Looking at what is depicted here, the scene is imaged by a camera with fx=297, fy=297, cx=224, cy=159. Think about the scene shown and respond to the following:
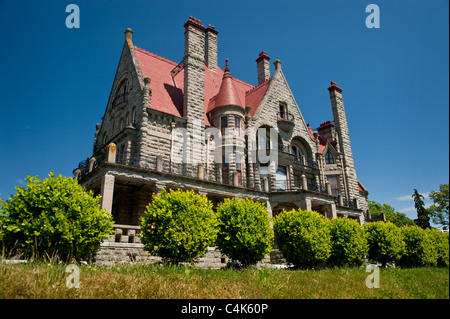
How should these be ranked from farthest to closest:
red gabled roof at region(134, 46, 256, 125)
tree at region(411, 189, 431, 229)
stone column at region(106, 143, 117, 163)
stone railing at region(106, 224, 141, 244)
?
tree at region(411, 189, 431, 229) → red gabled roof at region(134, 46, 256, 125) → stone column at region(106, 143, 117, 163) → stone railing at region(106, 224, 141, 244)

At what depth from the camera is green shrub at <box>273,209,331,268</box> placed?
1488 cm

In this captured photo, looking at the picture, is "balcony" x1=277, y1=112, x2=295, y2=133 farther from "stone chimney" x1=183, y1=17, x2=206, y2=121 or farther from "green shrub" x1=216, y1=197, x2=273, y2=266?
"green shrub" x1=216, y1=197, x2=273, y2=266

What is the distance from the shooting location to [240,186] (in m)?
21.6

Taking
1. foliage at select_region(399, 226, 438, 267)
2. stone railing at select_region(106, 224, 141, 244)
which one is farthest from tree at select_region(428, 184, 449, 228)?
stone railing at select_region(106, 224, 141, 244)

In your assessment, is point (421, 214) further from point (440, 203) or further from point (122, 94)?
point (122, 94)

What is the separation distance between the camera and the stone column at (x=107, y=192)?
15.8 meters

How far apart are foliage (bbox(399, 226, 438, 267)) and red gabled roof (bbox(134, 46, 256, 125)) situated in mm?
16405

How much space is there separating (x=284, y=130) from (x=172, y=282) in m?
23.8

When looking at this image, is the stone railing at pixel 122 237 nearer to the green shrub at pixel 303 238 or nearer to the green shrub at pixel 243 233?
the green shrub at pixel 243 233

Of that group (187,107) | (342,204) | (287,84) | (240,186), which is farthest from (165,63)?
(342,204)

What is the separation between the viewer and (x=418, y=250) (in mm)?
20562

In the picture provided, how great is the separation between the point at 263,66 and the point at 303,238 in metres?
24.8

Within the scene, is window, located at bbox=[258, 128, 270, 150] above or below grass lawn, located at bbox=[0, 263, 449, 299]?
above
